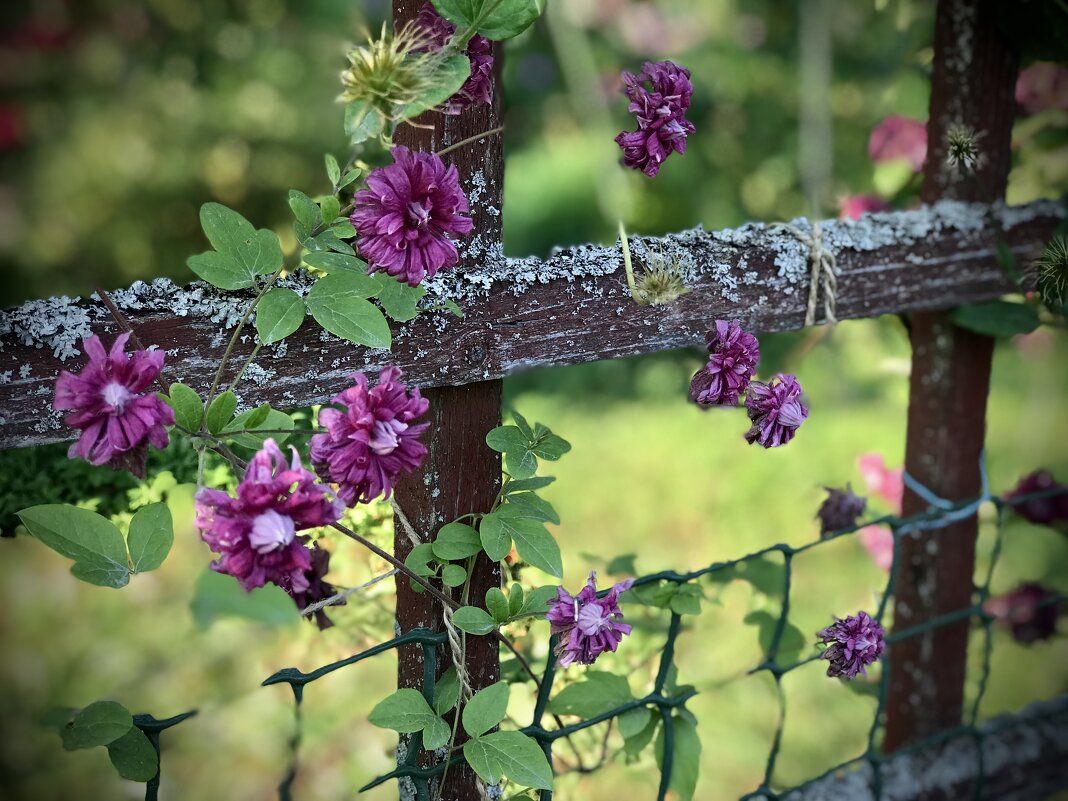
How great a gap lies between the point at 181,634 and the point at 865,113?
2.15 meters

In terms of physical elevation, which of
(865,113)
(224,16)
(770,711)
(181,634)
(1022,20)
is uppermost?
(224,16)

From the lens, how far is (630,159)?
30.7 inches

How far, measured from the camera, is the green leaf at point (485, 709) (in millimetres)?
737

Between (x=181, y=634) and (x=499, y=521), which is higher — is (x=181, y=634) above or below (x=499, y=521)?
below

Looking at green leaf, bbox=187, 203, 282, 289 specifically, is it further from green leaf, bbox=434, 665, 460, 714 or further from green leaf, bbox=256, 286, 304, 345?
green leaf, bbox=434, 665, 460, 714

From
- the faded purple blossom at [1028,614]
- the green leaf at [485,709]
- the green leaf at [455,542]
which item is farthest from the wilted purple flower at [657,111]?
the faded purple blossom at [1028,614]

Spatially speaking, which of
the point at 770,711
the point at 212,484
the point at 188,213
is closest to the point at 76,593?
the point at 212,484

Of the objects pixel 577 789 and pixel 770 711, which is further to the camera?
pixel 770 711

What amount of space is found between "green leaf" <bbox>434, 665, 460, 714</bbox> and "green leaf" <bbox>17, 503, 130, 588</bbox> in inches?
11.0

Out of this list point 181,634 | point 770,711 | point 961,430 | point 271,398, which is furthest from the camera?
point 770,711

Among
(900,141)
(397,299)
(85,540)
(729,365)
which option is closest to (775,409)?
(729,365)

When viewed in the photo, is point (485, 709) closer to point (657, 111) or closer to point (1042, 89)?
point (657, 111)

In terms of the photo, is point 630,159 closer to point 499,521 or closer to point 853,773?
point 499,521

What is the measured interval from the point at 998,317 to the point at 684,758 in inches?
25.0
